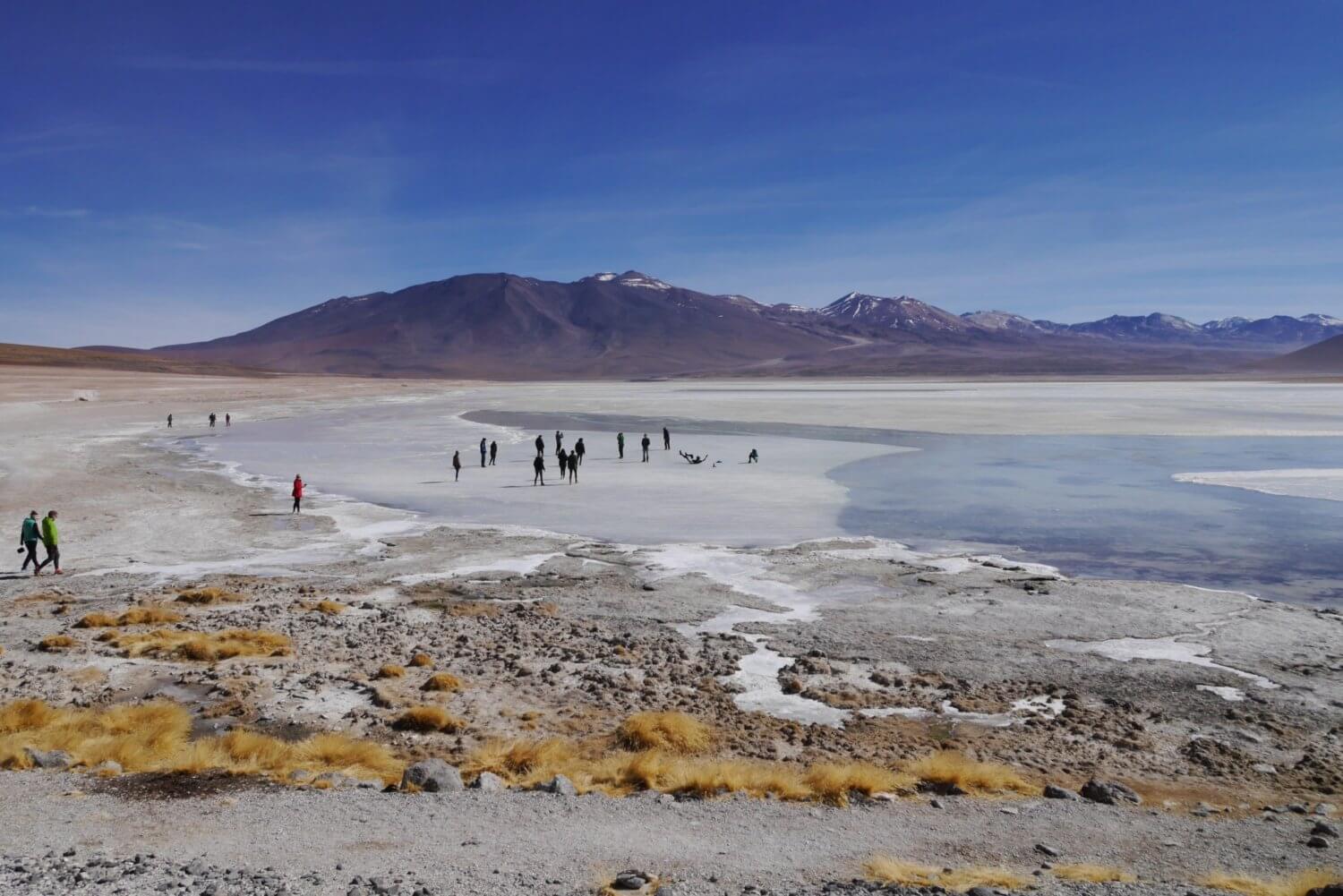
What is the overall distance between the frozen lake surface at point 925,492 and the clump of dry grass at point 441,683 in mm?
7973

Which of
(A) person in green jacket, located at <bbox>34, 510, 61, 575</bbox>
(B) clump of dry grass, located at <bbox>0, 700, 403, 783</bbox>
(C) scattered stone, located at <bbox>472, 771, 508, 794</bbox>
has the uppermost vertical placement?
(A) person in green jacket, located at <bbox>34, 510, 61, 575</bbox>

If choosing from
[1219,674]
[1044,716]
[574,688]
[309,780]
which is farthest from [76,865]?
[1219,674]

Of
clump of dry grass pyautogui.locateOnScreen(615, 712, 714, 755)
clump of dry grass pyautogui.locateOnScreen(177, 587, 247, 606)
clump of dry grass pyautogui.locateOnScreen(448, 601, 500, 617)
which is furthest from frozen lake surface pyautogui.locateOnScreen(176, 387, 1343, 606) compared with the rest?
clump of dry grass pyautogui.locateOnScreen(615, 712, 714, 755)

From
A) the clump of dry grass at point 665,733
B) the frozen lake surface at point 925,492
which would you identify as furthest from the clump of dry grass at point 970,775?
the frozen lake surface at point 925,492

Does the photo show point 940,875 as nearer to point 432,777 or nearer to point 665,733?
point 665,733

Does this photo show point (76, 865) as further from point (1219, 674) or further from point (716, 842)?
point (1219, 674)

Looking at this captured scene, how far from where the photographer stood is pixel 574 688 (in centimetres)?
1024

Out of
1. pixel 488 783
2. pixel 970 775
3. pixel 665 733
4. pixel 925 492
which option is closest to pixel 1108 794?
pixel 970 775

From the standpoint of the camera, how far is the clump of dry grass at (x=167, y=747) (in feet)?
26.0

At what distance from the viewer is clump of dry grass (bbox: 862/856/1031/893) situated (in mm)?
→ 6059

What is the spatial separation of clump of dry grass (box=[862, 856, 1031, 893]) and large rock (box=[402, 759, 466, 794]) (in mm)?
3268

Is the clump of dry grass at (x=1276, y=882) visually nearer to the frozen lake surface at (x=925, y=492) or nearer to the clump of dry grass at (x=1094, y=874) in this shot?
the clump of dry grass at (x=1094, y=874)

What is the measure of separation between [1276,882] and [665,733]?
4701mm

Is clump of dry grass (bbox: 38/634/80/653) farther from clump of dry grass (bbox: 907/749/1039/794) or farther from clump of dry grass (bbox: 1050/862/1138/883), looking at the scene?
clump of dry grass (bbox: 1050/862/1138/883)
